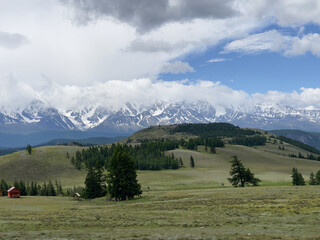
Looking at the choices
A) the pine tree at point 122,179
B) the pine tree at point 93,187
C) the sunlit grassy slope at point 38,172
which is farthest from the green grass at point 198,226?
the sunlit grassy slope at point 38,172

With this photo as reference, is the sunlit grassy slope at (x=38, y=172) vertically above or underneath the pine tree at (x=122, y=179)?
underneath

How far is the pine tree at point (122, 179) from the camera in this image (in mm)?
63531

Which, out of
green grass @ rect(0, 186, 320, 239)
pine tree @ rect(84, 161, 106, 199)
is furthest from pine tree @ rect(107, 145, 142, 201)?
green grass @ rect(0, 186, 320, 239)

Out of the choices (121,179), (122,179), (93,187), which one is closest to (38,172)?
(93,187)

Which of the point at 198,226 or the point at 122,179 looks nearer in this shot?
the point at 198,226

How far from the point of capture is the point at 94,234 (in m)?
23.9

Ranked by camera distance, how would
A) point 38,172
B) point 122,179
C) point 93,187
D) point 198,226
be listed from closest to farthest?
point 198,226
point 122,179
point 93,187
point 38,172

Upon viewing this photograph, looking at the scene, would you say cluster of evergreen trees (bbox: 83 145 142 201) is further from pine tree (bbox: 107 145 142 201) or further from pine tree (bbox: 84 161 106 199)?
pine tree (bbox: 84 161 106 199)

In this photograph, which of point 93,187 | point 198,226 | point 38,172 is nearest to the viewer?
point 198,226

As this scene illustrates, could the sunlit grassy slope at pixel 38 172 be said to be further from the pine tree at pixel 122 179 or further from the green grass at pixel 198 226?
the green grass at pixel 198 226

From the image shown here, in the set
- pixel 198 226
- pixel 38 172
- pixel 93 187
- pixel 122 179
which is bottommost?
pixel 38 172

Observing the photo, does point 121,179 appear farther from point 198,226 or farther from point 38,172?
point 38,172

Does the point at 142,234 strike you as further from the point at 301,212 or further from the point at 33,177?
the point at 33,177

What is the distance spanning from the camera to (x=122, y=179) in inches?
2501
